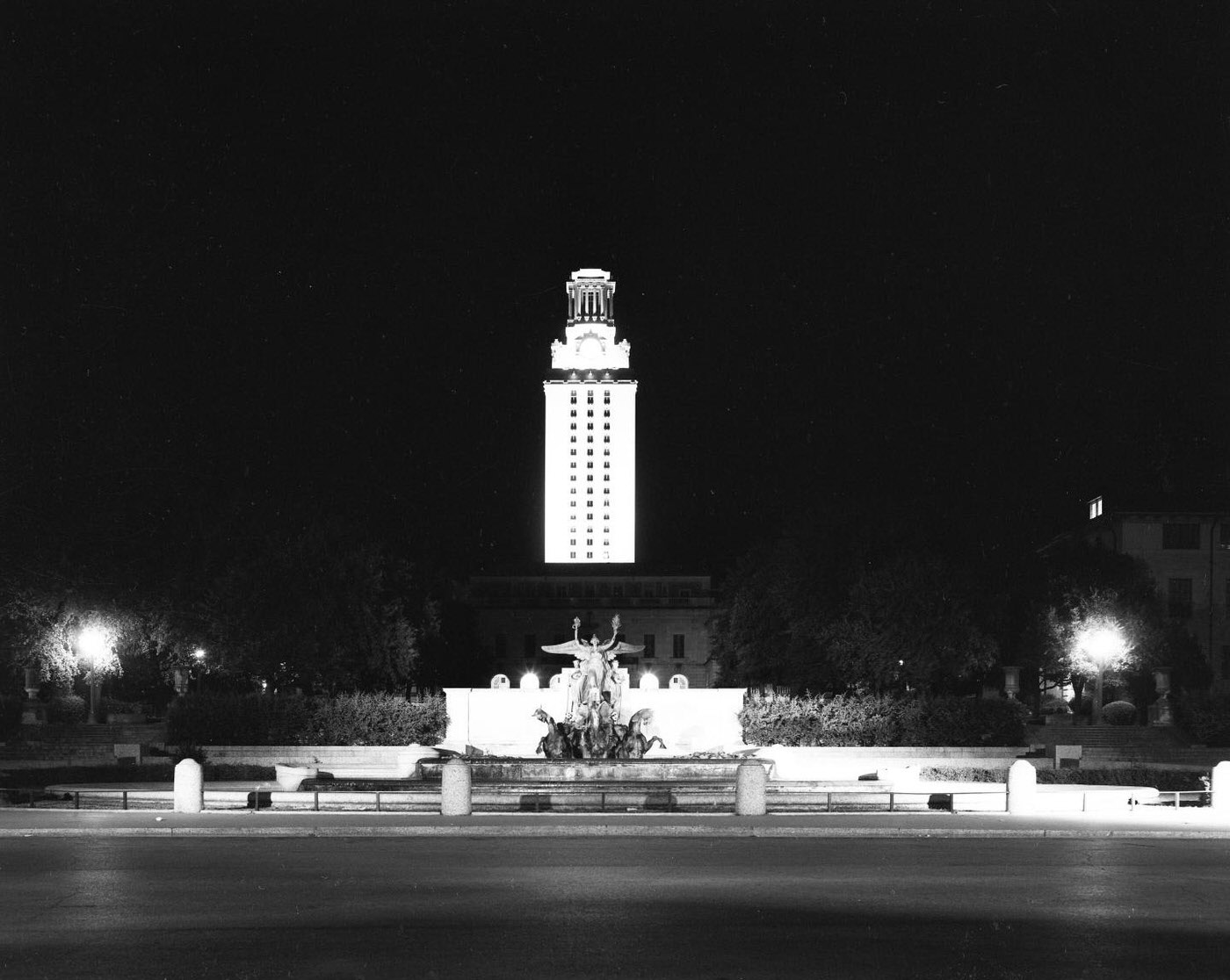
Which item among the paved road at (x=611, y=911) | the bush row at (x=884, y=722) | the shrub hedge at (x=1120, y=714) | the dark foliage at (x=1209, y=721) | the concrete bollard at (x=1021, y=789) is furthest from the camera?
the shrub hedge at (x=1120, y=714)

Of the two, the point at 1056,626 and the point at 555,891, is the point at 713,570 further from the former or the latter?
the point at 555,891

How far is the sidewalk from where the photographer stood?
3072 centimetres

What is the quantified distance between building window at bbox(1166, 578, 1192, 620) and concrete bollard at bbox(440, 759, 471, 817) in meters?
67.9

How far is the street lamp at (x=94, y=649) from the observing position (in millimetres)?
65812

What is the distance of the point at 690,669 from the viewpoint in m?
150

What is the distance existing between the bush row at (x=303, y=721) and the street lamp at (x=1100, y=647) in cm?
2851

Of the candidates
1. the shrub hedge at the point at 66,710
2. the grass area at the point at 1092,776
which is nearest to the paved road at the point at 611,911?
the grass area at the point at 1092,776

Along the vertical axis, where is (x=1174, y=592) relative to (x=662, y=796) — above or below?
above

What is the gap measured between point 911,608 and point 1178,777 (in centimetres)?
2019

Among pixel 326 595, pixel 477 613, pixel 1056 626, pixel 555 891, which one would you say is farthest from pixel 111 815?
pixel 477 613

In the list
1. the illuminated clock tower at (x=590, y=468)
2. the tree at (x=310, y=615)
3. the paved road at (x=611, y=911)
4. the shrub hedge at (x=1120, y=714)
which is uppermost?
the illuminated clock tower at (x=590, y=468)

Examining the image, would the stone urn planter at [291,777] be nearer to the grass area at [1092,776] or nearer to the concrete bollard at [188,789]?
the concrete bollard at [188,789]

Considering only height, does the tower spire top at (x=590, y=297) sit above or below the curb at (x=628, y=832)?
above

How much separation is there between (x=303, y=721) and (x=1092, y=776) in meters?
27.2
